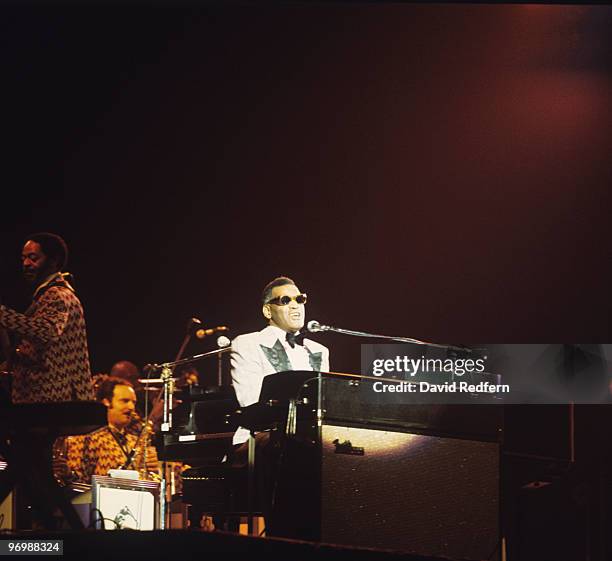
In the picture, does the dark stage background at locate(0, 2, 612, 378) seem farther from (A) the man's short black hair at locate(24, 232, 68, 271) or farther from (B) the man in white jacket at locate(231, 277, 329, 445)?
(A) the man's short black hair at locate(24, 232, 68, 271)

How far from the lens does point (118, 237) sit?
299 inches

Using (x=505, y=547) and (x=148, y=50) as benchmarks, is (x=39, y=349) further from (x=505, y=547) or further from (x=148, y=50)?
(x=148, y=50)

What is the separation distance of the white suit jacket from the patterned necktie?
0.06 meters

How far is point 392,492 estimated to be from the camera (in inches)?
145

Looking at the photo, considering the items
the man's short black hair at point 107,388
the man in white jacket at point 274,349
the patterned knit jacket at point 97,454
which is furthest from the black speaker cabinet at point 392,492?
the man's short black hair at point 107,388

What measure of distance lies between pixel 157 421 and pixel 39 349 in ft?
9.49

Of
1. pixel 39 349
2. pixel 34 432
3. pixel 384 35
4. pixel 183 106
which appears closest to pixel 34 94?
pixel 183 106

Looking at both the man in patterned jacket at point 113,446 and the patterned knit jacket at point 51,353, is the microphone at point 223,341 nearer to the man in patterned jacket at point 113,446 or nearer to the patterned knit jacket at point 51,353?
the patterned knit jacket at point 51,353

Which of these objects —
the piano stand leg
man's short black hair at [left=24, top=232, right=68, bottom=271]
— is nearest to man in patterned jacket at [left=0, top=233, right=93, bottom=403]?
man's short black hair at [left=24, top=232, right=68, bottom=271]

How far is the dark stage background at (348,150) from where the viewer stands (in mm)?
6480

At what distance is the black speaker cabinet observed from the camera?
353 centimetres

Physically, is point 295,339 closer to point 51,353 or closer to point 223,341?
point 223,341

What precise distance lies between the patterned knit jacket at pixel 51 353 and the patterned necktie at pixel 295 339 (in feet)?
3.19

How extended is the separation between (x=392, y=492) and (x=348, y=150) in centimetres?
365
